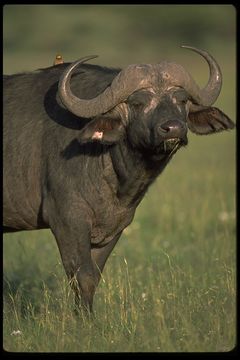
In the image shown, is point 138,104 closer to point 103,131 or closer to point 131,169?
point 103,131

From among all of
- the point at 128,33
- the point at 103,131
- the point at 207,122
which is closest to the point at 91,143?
the point at 103,131

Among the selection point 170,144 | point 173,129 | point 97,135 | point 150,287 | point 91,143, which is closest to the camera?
point 173,129

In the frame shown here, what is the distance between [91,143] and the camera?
7.23 m

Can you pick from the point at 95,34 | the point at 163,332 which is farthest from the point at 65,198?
the point at 95,34

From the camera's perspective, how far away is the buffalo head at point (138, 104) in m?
6.71

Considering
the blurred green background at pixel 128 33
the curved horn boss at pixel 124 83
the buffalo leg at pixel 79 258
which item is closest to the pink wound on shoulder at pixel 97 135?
the curved horn boss at pixel 124 83

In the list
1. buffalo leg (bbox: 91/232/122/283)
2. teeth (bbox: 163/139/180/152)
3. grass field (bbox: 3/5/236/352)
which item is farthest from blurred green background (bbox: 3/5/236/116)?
teeth (bbox: 163/139/180/152)

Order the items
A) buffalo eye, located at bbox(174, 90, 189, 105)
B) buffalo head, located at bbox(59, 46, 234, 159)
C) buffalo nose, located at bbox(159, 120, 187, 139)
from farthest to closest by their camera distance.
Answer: buffalo eye, located at bbox(174, 90, 189, 105) < buffalo head, located at bbox(59, 46, 234, 159) < buffalo nose, located at bbox(159, 120, 187, 139)

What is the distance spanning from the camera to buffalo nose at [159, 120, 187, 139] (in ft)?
20.9

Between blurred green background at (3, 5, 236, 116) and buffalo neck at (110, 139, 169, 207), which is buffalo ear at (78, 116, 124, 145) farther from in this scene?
blurred green background at (3, 5, 236, 116)

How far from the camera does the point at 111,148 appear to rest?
285 inches

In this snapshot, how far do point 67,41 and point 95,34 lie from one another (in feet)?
9.90

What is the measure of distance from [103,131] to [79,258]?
1053 mm

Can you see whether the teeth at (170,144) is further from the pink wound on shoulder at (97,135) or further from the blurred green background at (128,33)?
the blurred green background at (128,33)
